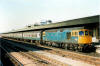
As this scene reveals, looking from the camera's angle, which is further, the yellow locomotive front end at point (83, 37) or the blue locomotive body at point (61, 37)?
the blue locomotive body at point (61, 37)

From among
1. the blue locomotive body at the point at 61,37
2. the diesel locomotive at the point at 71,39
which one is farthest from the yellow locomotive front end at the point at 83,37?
A: the blue locomotive body at the point at 61,37

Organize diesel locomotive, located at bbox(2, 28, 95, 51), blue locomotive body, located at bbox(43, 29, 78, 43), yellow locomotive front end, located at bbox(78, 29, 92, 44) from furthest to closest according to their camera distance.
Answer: blue locomotive body, located at bbox(43, 29, 78, 43), diesel locomotive, located at bbox(2, 28, 95, 51), yellow locomotive front end, located at bbox(78, 29, 92, 44)

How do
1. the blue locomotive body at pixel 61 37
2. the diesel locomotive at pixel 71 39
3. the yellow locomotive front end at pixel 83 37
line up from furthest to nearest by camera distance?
the blue locomotive body at pixel 61 37, the diesel locomotive at pixel 71 39, the yellow locomotive front end at pixel 83 37

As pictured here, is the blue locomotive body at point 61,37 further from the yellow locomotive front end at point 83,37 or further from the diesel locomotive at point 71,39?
the yellow locomotive front end at point 83,37

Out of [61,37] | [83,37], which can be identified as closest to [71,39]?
[83,37]

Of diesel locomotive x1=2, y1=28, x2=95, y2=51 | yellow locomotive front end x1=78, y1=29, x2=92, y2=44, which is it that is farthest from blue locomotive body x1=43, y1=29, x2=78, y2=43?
yellow locomotive front end x1=78, y1=29, x2=92, y2=44

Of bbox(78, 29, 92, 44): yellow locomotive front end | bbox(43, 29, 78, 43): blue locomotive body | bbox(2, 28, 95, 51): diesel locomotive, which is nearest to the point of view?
bbox(78, 29, 92, 44): yellow locomotive front end

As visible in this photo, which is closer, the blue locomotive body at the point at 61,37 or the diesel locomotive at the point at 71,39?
Result: the diesel locomotive at the point at 71,39

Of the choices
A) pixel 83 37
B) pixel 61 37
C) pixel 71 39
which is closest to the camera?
pixel 83 37

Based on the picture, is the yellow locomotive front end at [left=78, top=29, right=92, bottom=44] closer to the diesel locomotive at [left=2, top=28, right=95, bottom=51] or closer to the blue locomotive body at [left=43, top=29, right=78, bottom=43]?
the diesel locomotive at [left=2, top=28, right=95, bottom=51]

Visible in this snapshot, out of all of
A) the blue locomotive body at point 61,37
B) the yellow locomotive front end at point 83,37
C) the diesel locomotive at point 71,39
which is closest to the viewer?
the yellow locomotive front end at point 83,37

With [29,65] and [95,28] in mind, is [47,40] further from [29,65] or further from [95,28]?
[29,65]

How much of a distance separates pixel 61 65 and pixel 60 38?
33.1 ft

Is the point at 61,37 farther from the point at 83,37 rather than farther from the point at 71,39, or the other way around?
the point at 83,37
